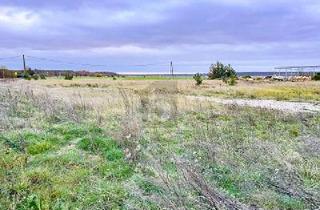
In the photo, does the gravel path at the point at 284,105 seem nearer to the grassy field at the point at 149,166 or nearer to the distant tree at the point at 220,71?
the grassy field at the point at 149,166

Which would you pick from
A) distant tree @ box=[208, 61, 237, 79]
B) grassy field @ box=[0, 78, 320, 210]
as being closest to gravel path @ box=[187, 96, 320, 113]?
grassy field @ box=[0, 78, 320, 210]

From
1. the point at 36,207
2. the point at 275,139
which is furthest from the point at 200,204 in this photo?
the point at 275,139

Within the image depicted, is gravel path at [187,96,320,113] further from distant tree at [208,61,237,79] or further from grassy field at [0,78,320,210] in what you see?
distant tree at [208,61,237,79]

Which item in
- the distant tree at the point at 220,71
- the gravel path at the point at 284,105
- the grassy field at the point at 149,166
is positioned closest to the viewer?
the grassy field at the point at 149,166

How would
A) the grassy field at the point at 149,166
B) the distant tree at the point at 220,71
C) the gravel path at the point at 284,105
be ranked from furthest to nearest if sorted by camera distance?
the distant tree at the point at 220,71, the gravel path at the point at 284,105, the grassy field at the point at 149,166

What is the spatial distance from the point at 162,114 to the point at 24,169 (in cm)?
796

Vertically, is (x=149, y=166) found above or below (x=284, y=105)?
above

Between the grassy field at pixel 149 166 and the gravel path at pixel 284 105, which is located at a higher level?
the grassy field at pixel 149 166

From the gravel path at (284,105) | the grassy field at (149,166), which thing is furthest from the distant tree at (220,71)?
the grassy field at (149,166)

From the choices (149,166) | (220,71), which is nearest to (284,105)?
(149,166)

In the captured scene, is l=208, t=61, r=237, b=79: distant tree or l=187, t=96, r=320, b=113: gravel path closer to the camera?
l=187, t=96, r=320, b=113: gravel path

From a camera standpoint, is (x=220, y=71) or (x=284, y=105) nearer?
(x=284, y=105)

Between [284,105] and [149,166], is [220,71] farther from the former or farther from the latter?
[149,166]

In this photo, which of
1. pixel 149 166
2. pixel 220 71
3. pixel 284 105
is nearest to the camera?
pixel 149 166
